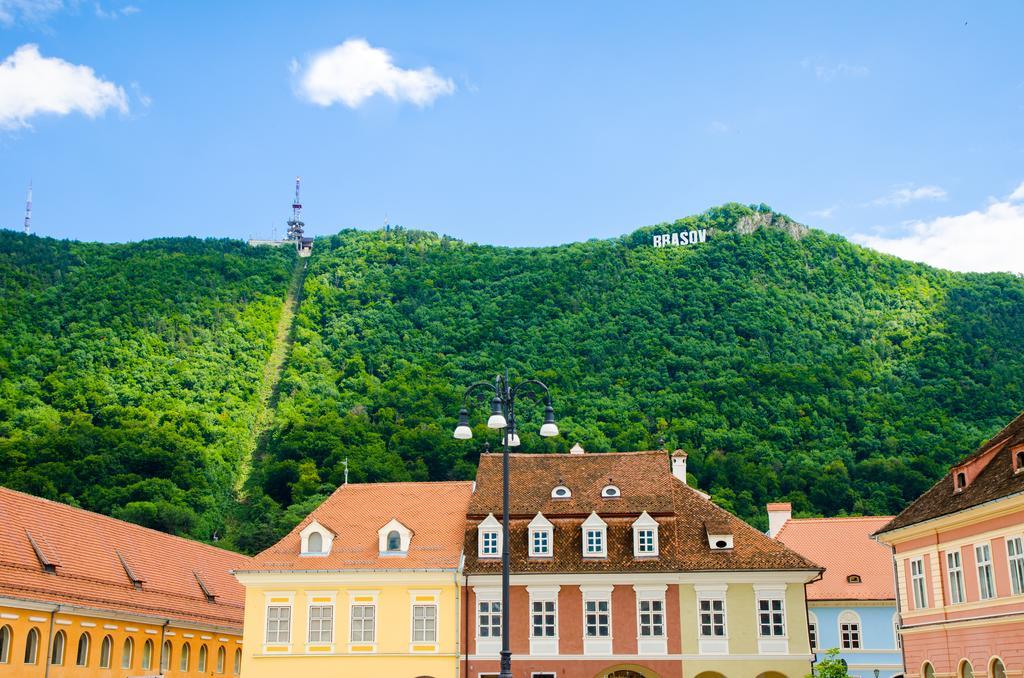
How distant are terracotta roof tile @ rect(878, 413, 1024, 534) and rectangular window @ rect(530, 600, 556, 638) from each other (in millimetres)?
14173

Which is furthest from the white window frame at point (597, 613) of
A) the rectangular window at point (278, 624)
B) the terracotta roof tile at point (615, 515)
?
the rectangular window at point (278, 624)

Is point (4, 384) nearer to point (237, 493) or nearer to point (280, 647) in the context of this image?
point (237, 493)

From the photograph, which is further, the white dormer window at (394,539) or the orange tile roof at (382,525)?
the white dormer window at (394,539)

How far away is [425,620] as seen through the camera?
42.7 m

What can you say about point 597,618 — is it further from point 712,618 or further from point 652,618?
point 712,618

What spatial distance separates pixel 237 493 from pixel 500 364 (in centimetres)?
3370

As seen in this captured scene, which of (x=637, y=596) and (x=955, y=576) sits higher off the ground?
(x=955, y=576)

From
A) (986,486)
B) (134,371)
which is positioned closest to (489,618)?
(986,486)

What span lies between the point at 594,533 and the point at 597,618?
3301mm

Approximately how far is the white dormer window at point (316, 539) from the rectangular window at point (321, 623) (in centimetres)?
230

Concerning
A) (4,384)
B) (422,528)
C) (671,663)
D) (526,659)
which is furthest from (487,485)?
(4,384)

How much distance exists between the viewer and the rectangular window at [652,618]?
138 ft

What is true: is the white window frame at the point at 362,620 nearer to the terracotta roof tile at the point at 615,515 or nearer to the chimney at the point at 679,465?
the terracotta roof tile at the point at 615,515

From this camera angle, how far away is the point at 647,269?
146500mm
